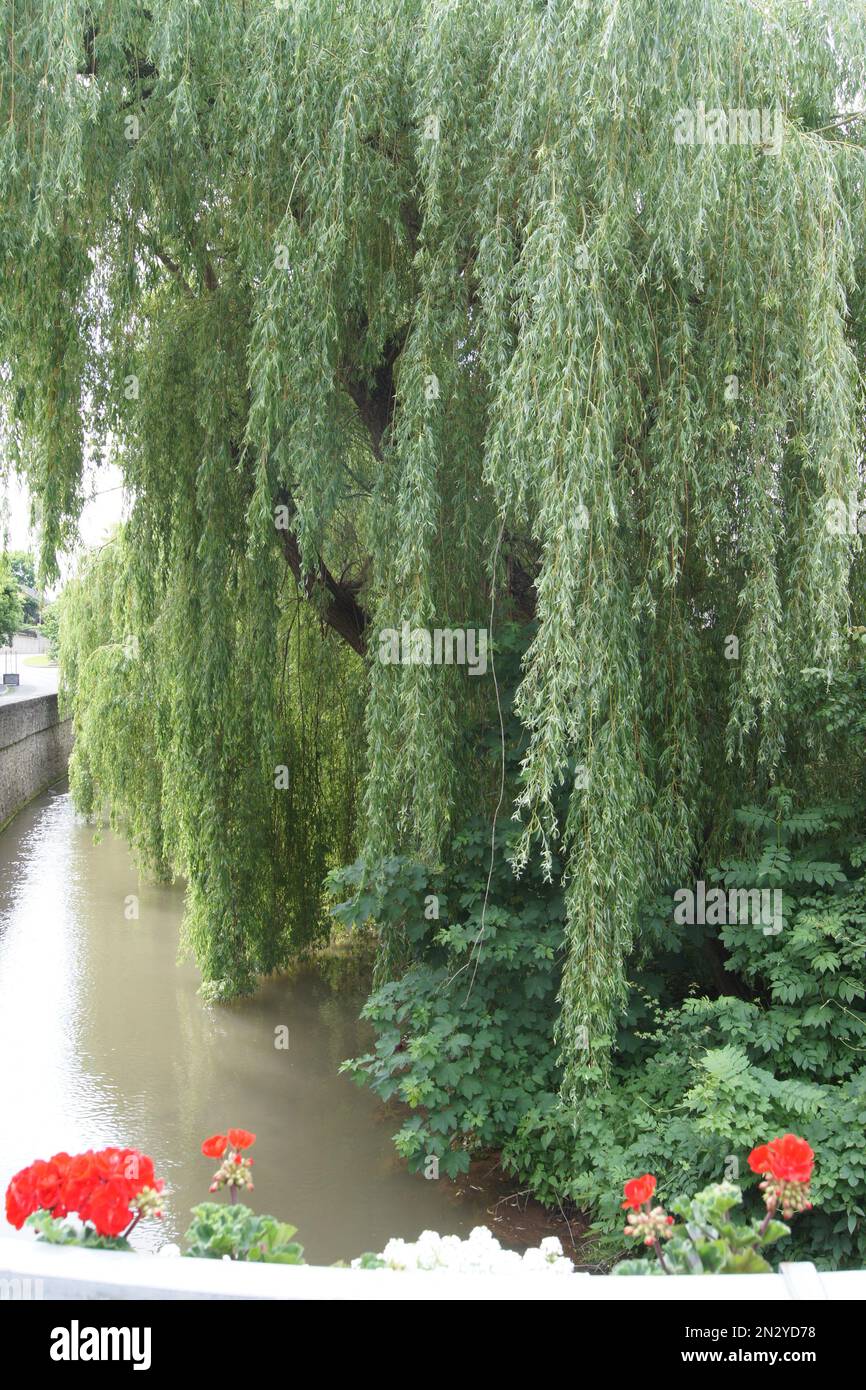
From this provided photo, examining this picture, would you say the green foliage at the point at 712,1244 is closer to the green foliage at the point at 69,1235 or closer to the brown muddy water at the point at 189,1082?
the green foliage at the point at 69,1235

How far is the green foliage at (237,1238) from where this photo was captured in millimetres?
1979

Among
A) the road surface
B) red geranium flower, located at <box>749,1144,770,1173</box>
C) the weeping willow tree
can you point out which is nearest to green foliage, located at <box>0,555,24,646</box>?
the road surface

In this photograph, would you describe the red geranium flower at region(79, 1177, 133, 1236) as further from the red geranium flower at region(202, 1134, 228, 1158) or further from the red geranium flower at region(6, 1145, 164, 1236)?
the red geranium flower at region(202, 1134, 228, 1158)

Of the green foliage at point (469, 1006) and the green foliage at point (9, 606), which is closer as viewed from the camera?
the green foliage at point (469, 1006)

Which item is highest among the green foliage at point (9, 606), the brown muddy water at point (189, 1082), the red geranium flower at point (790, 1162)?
the green foliage at point (9, 606)

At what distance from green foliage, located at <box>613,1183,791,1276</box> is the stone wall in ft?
52.5

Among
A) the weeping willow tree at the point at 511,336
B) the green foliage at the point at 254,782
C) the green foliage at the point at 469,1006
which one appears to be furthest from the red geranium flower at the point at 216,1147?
the green foliage at the point at 254,782

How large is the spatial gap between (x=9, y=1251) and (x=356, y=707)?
580 centimetres

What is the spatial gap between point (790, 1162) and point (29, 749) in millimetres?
19237

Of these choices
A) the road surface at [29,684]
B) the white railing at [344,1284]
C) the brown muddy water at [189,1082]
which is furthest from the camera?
the road surface at [29,684]

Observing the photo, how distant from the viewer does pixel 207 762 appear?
7.18 metres

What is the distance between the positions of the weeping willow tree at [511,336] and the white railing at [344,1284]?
8.92ft

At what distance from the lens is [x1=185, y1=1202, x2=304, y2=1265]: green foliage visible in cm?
198

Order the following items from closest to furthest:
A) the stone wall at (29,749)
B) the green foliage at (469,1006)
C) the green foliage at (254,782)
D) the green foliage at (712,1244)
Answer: the green foliage at (712,1244)
the green foliage at (469,1006)
the green foliage at (254,782)
the stone wall at (29,749)
